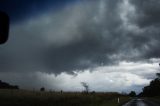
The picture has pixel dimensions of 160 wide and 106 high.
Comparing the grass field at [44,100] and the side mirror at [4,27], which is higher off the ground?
the grass field at [44,100]

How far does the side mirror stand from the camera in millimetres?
3684

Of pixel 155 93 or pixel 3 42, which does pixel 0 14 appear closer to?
pixel 3 42

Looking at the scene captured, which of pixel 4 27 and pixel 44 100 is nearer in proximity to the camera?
pixel 4 27

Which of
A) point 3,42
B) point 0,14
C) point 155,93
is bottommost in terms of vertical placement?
point 3,42

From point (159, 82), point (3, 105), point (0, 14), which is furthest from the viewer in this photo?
point (159, 82)

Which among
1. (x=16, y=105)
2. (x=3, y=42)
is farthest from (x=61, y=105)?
(x=3, y=42)

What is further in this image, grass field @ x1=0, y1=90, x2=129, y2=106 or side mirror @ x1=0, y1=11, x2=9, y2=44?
grass field @ x1=0, y1=90, x2=129, y2=106

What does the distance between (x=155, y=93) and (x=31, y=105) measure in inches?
6491

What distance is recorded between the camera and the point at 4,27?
3.72 m

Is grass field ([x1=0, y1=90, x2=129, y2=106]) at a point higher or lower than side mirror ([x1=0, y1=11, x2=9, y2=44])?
higher

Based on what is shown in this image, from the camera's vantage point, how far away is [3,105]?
3994cm

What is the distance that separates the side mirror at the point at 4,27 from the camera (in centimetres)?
368

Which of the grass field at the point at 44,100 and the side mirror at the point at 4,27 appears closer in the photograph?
the side mirror at the point at 4,27

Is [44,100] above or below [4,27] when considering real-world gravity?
above
